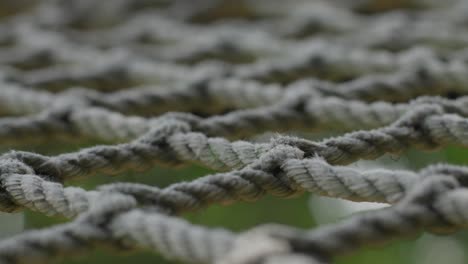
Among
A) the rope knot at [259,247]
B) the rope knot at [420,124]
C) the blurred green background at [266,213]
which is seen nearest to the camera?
the rope knot at [259,247]

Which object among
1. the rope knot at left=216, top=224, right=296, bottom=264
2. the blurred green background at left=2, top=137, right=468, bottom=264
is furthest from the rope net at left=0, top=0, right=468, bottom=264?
the blurred green background at left=2, top=137, right=468, bottom=264

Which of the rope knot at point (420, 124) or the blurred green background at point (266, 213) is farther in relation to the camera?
the blurred green background at point (266, 213)

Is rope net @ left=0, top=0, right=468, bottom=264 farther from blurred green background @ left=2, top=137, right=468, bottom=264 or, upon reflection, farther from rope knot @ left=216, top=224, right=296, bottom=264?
blurred green background @ left=2, top=137, right=468, bottom=264

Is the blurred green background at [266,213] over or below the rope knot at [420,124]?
Result: below

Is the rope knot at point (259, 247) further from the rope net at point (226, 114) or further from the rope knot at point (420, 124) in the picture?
the rope knot at point (420, 124)

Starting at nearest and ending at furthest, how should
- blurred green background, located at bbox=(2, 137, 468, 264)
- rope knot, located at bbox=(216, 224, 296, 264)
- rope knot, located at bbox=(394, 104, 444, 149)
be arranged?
rope knot, located at bbox=(216, 224, 296, 264) < rope knot, located at bbox=(394, 104, 444, 149) < blurred green background, located at bbox=(2, 137, 468, 264)

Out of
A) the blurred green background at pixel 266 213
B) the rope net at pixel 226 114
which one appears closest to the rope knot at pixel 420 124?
the rope net at pixel 226 114

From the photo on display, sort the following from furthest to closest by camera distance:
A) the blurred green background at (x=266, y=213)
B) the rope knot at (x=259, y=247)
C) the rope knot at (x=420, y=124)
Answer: the blurred green background at (x=266, y=213), the rope knot at (x=420, y=124), the rope knot at (x=259, y=247)

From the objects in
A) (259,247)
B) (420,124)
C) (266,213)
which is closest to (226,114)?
(420,124)

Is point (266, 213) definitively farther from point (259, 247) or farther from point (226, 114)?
point (259, 247)
